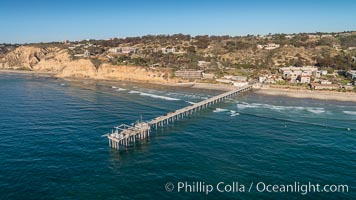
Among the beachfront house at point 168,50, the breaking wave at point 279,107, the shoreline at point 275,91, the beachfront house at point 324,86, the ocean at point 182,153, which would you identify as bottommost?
the ocean at point 182,153

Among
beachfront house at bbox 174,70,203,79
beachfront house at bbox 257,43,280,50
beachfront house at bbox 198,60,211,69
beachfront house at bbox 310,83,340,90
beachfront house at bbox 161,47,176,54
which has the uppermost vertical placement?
beachfront house at bbox 257,43,280,50

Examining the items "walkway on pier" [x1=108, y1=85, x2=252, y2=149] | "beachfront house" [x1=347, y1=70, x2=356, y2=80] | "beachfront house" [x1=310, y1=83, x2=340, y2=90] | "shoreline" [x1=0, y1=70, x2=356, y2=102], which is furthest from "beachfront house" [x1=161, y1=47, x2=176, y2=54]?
"walkway on pier" [x1=108, y1=85, x2=252, y2=149]

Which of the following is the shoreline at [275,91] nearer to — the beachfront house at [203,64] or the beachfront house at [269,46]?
the beachfront house at [203,64]

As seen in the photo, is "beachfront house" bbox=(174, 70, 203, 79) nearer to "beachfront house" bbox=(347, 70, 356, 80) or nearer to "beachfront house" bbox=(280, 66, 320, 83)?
"beachfront house" bbox=(280, 66, 320, 83)

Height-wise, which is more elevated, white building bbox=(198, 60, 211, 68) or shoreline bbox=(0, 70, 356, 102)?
white building bbox=(198, 60, 211, 68)

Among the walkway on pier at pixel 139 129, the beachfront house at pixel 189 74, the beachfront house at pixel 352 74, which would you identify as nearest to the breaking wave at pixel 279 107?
the walkway on pier at pixel 139 129

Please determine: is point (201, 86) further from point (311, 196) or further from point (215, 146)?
point (311, 196)

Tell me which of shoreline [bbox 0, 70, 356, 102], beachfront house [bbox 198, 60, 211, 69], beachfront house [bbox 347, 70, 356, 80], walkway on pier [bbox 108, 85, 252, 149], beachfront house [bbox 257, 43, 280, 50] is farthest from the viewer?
beachfront house [bbox 257, 43, 280, 50]

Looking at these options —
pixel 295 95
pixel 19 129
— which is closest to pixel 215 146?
pixel 19 129
